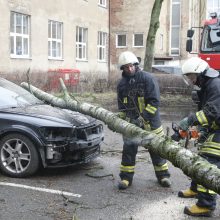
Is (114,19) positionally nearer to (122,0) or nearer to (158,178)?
(122,0)

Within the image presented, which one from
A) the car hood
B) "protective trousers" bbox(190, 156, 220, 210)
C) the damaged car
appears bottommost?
"protective trousers" bbox(190, 156, 220, 210)

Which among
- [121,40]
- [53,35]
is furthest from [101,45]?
[53,35]

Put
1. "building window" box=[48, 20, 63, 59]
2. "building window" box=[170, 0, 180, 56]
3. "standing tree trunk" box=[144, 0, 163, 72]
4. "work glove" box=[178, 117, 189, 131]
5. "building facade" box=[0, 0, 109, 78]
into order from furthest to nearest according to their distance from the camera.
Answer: "building window" box=[170, 0, 180, 56], "building window" box=[48, 20, 63, 59], "building facade" box=[0, 0, 109, 78], "standing tree trunk" box=[144, 0, 163, 72], "work glove" box=[178, 117, 189, 131]

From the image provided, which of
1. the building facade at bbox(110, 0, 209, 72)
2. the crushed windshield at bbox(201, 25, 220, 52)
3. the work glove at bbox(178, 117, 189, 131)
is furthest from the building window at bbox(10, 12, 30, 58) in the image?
the work glove at bbox(178, 117, 189, 131)

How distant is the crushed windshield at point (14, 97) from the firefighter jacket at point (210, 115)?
301 centimetres

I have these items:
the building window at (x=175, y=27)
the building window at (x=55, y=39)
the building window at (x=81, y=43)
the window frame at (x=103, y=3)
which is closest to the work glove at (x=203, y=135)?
the building window at (x=55, y=39)

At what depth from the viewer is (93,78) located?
21.0 meters

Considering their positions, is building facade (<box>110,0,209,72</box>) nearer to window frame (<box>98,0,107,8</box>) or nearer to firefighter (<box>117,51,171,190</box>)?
window frame (<box>98,0,107,8</box>)

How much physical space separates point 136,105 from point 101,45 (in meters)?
24.1

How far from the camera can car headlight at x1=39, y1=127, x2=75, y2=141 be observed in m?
6.13

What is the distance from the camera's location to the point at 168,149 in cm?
404

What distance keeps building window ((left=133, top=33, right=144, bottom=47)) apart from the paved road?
25042 millimetres

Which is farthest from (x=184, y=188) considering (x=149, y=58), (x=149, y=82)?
(x=149, y=58)

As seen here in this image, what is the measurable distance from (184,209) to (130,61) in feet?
6.70
